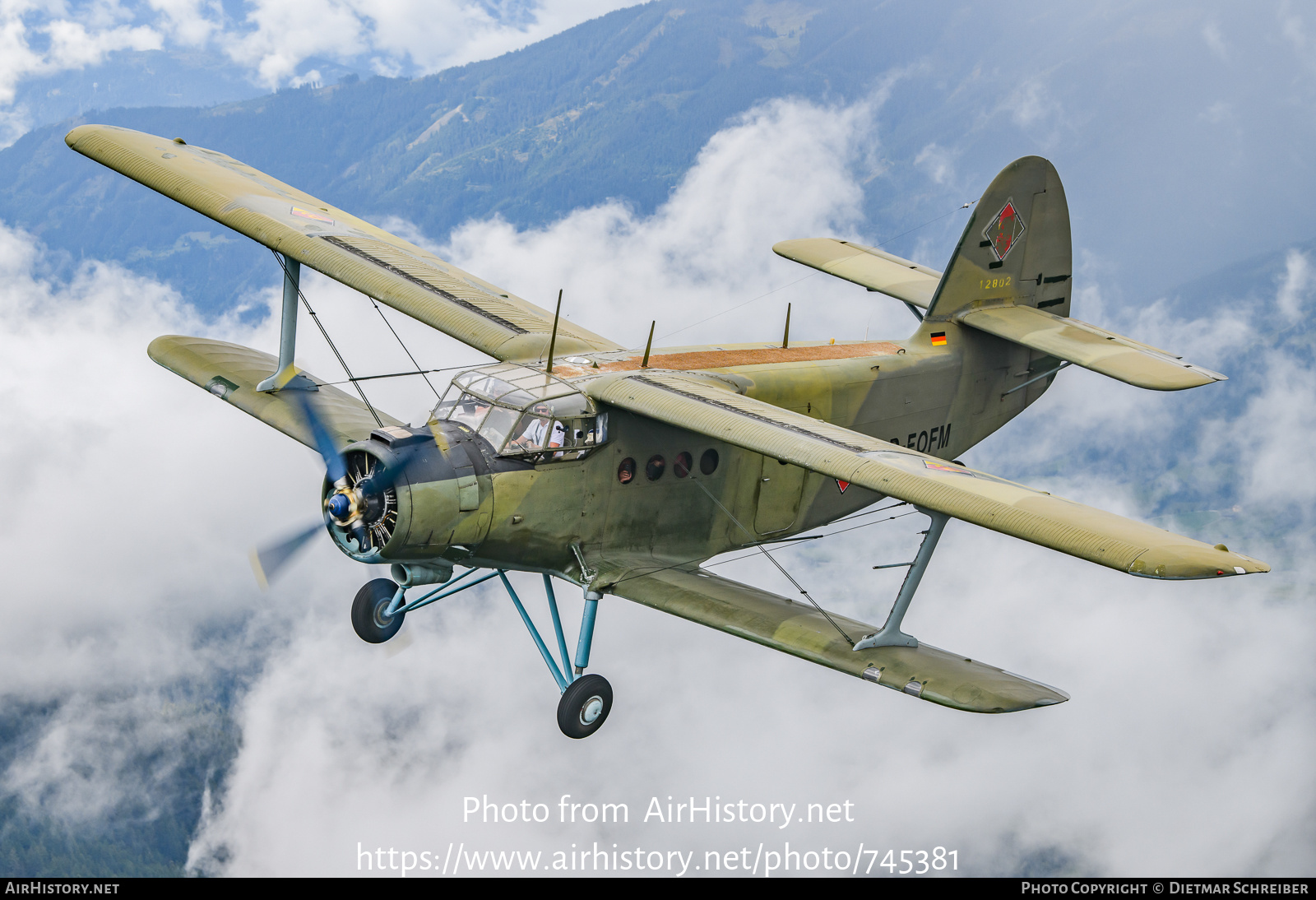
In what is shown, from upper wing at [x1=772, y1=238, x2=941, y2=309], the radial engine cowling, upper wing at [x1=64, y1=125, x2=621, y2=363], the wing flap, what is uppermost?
upper wing at [x1=772, y1=238, x2=941, y2=309]

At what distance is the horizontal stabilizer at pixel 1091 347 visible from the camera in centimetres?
1335

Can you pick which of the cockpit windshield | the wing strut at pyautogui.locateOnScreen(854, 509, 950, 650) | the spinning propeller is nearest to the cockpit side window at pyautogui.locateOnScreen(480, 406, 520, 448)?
the cockpit windshield

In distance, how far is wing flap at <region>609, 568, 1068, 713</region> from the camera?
10570 mm

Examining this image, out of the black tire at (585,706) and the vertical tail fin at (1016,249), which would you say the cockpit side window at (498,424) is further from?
the vertical tail fin at (1016,249)

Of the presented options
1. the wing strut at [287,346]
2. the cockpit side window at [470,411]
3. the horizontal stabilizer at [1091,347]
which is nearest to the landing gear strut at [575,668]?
the cockpit side window at [470,411]

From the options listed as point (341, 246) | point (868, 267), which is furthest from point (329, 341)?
point (868, 267)

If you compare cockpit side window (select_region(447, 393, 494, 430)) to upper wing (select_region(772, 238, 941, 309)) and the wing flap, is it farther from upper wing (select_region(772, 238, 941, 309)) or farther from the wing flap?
upper wing (select_region(772, 238, 941, 309))

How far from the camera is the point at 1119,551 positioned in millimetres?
8523

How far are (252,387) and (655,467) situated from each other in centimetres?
650

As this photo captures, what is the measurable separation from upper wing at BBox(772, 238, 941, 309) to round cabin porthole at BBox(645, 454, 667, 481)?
6067 millimetres

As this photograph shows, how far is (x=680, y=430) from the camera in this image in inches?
502

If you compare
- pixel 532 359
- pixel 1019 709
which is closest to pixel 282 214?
pixel 532 359

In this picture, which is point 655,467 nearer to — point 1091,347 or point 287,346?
point 287,346

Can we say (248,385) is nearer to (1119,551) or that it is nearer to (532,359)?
(532,359)
